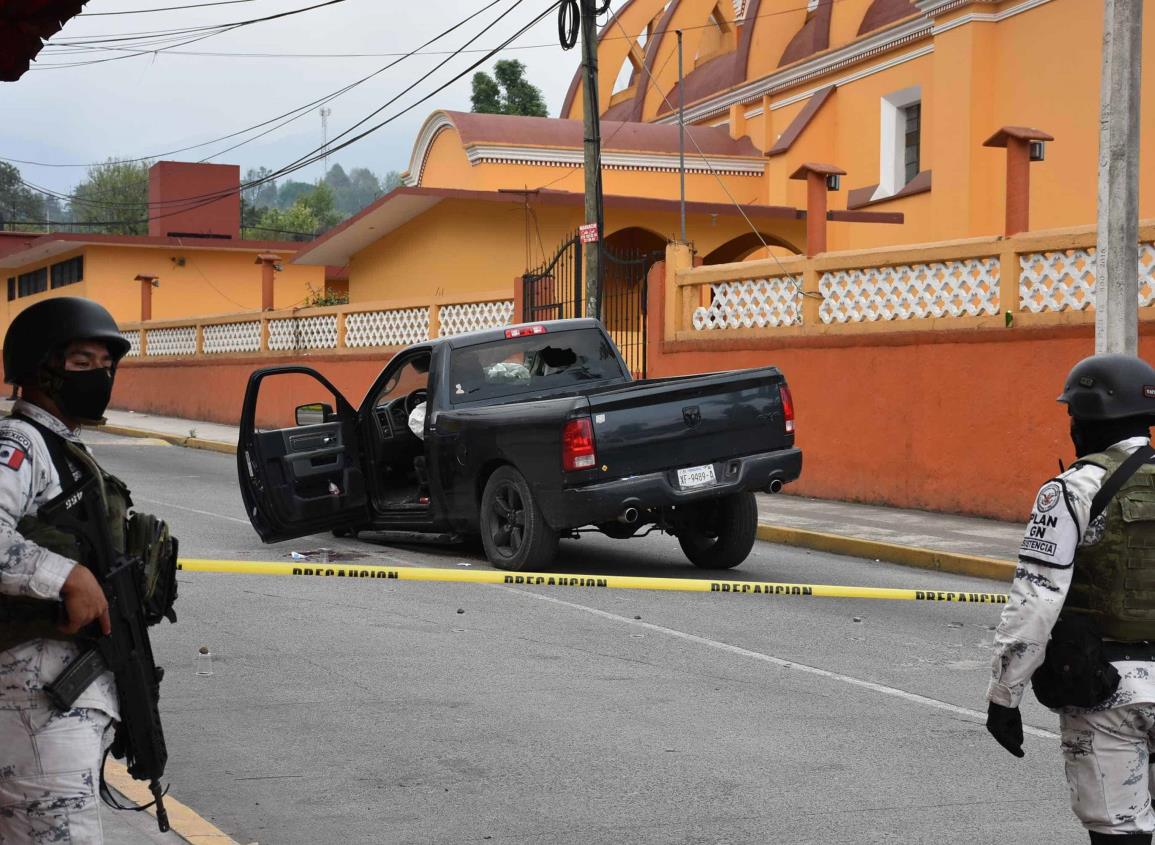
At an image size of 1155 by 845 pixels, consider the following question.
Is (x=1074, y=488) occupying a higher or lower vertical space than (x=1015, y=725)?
higher

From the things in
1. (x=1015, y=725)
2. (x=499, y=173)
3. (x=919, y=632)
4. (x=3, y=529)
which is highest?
(x=499, y=173)

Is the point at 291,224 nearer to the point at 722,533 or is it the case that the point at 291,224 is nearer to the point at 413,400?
the point at 413,400

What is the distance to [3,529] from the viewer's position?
3342 millimetres

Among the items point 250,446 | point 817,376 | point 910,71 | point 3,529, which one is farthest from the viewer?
point 910,71

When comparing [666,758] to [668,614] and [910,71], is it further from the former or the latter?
[910,71]

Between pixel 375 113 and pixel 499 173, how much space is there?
2.75m

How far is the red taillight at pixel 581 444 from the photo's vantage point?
33.5 ft

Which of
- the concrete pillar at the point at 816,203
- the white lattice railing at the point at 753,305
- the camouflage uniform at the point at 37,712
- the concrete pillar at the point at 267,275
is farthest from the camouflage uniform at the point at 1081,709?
the concrete pillar at the point at 267,275

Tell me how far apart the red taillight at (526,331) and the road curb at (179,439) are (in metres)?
13.8

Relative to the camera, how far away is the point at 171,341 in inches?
1364

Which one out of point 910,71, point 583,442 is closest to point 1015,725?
point 583,442

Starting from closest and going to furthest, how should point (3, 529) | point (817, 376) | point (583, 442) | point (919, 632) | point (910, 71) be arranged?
point (3, 529)
point (919, 632)
point (583, 442)
point (817, 376)
point (910, 71)

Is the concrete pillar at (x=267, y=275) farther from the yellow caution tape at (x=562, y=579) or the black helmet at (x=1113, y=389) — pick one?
A: the black helmet at (x=1113, y=389)

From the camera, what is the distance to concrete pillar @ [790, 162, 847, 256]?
16.9 meters
